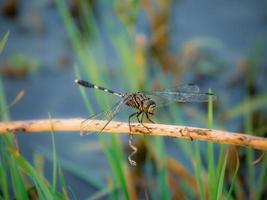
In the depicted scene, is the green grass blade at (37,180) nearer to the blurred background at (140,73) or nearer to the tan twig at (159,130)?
the tan twig at (159,130)

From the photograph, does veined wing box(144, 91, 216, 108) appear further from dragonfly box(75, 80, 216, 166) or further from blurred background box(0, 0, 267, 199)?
Answer: blurred background box(0, 0, 267, 199)

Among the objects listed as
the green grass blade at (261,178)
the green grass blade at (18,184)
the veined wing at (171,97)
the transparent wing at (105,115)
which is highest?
the transparent wing at (105,115)

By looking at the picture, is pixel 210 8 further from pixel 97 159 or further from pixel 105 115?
pixel 105 115

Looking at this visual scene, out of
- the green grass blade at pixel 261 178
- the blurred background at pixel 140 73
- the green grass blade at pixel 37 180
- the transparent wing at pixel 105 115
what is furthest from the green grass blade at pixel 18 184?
the green grass blade at pixel 261 178

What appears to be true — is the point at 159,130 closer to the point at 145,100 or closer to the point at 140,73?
the point at 145,100

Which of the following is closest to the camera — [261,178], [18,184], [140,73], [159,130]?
[159,130]

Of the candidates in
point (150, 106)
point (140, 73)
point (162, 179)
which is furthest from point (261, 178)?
point (140, 73)
